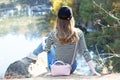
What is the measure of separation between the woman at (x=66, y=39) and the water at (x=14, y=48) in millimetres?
14387

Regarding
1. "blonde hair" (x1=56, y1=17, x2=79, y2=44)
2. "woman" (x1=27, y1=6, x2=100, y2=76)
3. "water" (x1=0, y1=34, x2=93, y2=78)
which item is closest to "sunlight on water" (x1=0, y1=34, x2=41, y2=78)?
"water" (x1=0, y1=34, x2=93, y2=78)

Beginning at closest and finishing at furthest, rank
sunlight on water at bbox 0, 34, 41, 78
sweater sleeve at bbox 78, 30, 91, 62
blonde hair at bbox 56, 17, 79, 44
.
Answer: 1. blonde hair at bbox 56, 17, 79, 44
2. sweater sleeve at bbox 78, 30, 91, 62
3. sunlight on water at bbox 0, 34, 41, 78

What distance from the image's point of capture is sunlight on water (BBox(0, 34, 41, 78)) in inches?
913

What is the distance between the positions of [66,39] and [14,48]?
76.9 feet

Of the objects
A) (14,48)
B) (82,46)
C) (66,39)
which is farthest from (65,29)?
(14,48)

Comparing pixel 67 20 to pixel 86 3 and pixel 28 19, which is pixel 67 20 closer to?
pixel 86 3

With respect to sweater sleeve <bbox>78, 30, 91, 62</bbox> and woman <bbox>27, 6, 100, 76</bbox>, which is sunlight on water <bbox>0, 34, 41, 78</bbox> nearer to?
woman <bbox>27, 6, 100, 76</bbox>

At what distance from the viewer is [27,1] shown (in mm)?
52781

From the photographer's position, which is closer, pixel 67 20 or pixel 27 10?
pixel 67 20

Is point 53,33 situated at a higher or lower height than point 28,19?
higher

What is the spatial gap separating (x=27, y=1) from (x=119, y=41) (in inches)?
1455

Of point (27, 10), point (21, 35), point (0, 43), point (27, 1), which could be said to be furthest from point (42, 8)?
point (0, 43)

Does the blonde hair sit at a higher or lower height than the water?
higher

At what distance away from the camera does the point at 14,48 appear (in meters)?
27.1
